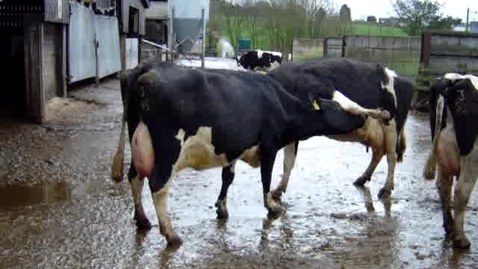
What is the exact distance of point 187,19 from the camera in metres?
32.0

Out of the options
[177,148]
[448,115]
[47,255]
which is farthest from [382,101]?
[47,255]

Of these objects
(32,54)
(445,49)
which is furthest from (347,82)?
(445,49)

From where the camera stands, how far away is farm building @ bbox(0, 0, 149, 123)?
38.8 ft

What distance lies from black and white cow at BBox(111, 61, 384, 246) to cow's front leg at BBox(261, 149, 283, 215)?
0.04ft

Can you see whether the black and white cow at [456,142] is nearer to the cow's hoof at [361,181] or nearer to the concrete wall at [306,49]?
the cow's hoof at [361,181]

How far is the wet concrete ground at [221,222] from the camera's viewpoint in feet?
18.6

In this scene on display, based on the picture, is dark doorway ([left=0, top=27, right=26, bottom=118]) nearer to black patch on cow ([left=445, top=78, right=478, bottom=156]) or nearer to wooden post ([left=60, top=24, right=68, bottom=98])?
wooden post ([left=60, top=24, right=68, bottom=98])

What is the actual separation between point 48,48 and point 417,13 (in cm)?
2134

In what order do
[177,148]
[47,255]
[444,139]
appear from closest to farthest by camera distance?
[47,255], [177,148], [444,139]

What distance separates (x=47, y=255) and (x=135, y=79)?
1775 mm

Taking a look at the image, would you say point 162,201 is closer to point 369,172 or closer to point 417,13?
point 369,172

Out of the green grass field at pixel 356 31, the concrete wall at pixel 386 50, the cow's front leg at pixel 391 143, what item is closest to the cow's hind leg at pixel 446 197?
the cow's front leg at pixel 391 143

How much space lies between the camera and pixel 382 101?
842cm

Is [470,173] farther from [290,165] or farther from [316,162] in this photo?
[316,162]
